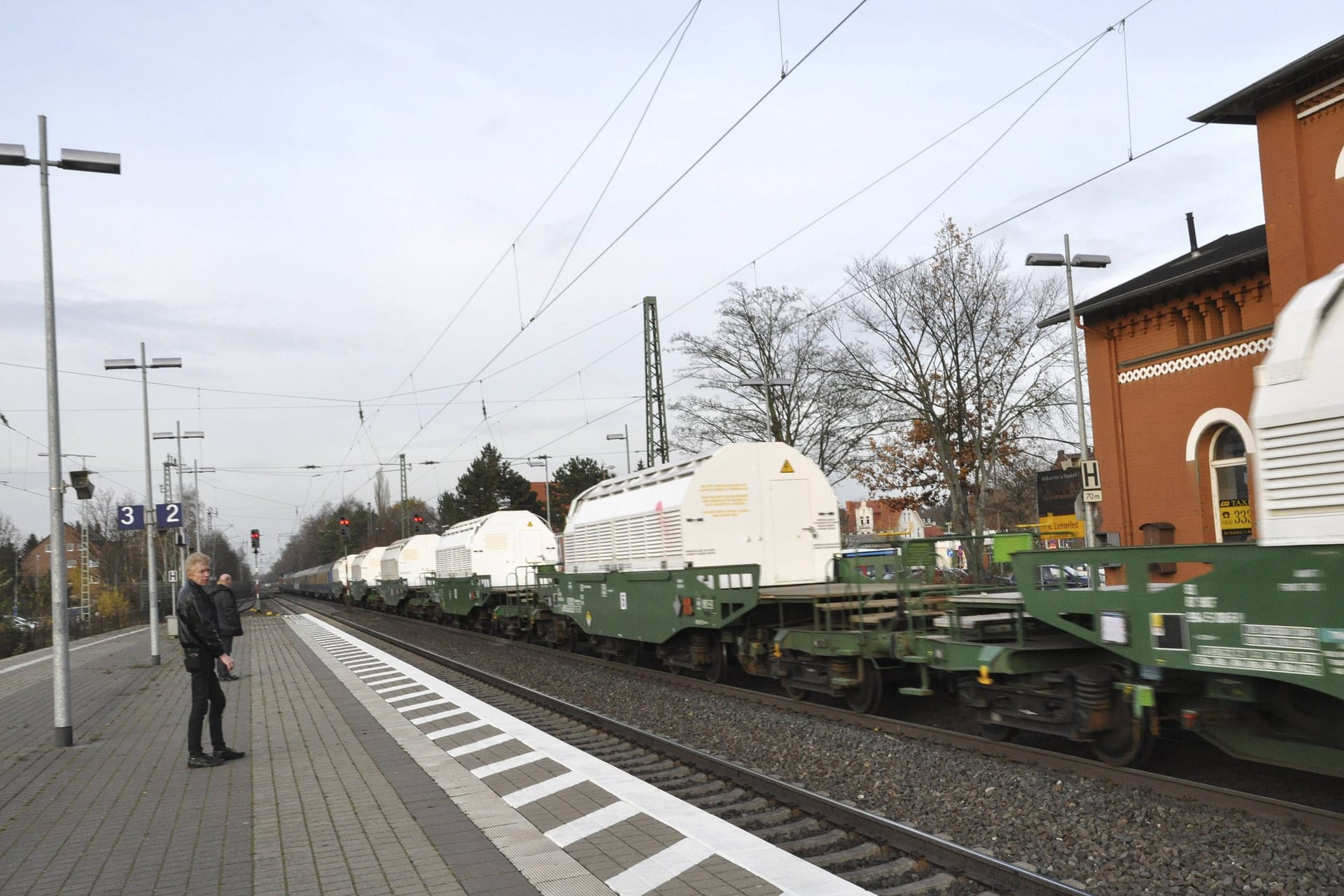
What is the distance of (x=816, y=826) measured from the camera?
264 inches

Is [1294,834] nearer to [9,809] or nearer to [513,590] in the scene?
[9,809]

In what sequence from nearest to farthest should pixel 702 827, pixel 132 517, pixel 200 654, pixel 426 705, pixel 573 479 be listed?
1. pixel 702 827
2. pixel 200 654
3. pixel 426 705
4. pixel 132 517
5. pixel 573 479

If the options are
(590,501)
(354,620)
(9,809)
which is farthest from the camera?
(354,620)

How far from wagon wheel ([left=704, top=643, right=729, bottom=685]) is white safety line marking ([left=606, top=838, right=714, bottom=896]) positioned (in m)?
8.03

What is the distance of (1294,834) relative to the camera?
5.82 m

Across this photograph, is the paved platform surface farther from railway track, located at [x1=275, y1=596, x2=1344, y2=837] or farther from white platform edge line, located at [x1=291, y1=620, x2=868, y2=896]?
railway track, located at [x1=275, y1=596, x2=1344, y2=837]

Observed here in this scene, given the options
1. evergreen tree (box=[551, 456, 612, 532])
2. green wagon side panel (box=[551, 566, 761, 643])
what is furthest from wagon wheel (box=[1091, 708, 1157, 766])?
evergreen tree (box=[551, 456, 612, 532])

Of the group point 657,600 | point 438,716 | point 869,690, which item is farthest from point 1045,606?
point 657,600

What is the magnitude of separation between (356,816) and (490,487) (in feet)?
240

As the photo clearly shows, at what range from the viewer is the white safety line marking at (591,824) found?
20.6ft

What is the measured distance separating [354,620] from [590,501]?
78.0 ft

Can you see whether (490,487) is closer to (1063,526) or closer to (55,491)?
(1063,526)

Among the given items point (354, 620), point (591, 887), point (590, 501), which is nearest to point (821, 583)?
point (590, 501)

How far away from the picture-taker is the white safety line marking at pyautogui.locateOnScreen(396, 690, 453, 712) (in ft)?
41.7
